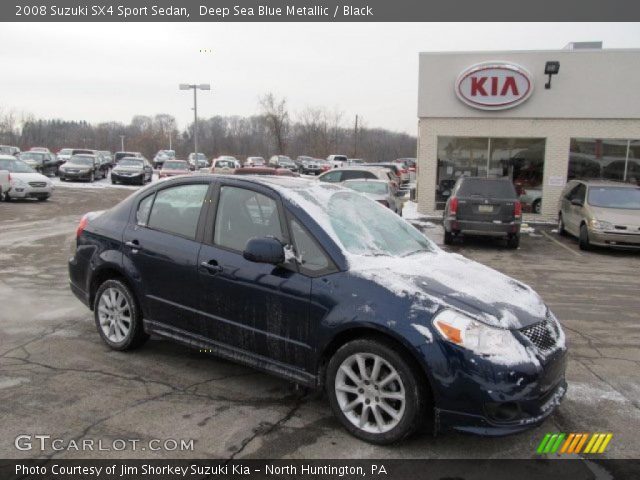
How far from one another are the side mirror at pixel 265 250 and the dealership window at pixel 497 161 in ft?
51.0

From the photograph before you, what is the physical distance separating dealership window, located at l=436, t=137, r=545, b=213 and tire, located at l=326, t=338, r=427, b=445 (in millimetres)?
15736

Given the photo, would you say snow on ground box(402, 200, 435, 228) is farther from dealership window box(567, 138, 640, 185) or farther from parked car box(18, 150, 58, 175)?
parked car box(18, 150, 58, 175)

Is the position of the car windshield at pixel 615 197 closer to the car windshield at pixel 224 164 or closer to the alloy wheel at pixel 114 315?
the alloy wheel at pixel 114 315

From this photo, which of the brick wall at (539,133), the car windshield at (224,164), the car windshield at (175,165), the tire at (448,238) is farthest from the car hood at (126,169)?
the tire at (448,238)

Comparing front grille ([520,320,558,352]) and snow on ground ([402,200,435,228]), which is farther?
snow on ground ([402,200,435,228])

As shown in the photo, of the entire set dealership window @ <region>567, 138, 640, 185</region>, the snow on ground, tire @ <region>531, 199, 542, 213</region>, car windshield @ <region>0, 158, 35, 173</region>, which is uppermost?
dealership window @ <region>567, 138, 640, 185</region>

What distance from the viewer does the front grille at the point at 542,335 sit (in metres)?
3.48

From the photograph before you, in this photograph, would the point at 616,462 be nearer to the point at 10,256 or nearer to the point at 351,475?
the point at 351,475

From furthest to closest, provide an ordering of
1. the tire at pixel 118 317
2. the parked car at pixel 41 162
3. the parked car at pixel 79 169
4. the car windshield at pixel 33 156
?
the car windshield at pixel 33 156 → the parked car at pixel 41 162 → the parked car at pixel 79 169 → the tire at pixel 118 317

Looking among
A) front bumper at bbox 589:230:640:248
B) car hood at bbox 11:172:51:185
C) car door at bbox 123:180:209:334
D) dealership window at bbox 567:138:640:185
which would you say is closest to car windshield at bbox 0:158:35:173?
car hood at bbox 11:172:51:185

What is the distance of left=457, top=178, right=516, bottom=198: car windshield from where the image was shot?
41.4 feet

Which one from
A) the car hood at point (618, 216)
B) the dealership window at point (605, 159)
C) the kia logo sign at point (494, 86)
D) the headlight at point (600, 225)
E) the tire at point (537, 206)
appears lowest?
the tire at point (537, 206)

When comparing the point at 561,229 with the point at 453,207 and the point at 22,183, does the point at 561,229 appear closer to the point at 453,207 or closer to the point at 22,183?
the point at 453,207

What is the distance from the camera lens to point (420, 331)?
3.34 meters
